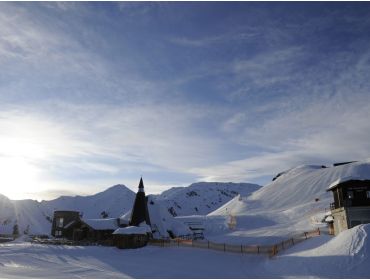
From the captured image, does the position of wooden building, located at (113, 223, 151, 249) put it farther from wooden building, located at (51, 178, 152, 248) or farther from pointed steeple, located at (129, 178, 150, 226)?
pointed steeple, located at (129, 178, 150, 226)

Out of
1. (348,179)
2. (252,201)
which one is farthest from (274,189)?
(348,179)

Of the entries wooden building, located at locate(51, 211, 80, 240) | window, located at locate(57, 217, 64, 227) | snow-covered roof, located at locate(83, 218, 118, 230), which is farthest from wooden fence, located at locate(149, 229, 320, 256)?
window, located at locate(57, 217, 64, 227)

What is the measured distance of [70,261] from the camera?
111ft

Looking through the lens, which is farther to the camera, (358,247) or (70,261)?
(70,261)

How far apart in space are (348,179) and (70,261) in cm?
2982

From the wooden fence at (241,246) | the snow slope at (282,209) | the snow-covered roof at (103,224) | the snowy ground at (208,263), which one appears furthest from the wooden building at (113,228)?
the snow slope at (282,209)

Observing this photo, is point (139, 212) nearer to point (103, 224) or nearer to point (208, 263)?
point (103, 224)

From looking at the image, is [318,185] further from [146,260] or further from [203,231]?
[146,260]

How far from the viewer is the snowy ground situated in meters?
26.3

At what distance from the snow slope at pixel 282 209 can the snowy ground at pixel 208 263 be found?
14827mm

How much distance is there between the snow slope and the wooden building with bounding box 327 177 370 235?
1224cm

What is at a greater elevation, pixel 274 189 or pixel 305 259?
pixel 274 189

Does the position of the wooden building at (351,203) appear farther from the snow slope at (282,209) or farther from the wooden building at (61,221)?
the wooden building at (61,221)

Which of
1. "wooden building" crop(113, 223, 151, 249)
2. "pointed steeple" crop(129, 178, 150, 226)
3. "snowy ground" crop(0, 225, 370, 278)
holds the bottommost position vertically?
"snowy ground" crop(0, 225, 370, 278)
